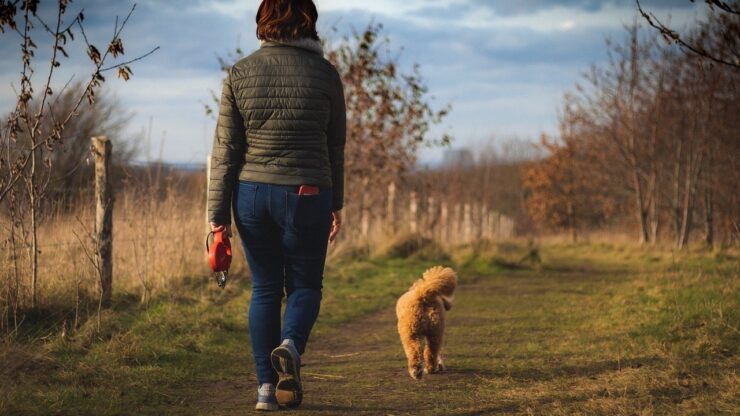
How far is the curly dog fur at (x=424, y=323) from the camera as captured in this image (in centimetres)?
546

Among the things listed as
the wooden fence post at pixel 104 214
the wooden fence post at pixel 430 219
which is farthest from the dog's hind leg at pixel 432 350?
the wooden fence post at pixel 430 219

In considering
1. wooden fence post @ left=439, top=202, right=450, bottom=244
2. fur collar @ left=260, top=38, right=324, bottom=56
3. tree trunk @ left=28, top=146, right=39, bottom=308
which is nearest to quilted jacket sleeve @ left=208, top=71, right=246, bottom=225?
fur collar @ left=260, top=38, right=324, bottom=56

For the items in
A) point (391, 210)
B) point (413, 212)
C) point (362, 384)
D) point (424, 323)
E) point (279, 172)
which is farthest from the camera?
point (413, 212)

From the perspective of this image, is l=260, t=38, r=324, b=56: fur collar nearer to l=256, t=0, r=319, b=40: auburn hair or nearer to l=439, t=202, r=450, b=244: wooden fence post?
l=256, t=0, r=319, b=40: auburn hair

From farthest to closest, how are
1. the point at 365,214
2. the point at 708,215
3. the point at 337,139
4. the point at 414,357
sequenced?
the point at 708,215 < the point at 365,214 < the point at 414,357 < the point at 337,139

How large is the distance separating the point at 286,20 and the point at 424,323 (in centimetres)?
237

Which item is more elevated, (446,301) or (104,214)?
(104,214)

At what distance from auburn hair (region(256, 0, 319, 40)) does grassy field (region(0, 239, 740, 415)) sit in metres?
2.12

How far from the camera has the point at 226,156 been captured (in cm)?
430

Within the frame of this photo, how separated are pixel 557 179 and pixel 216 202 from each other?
40236 millimetres

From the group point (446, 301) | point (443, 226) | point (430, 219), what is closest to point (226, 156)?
point (446, 301)

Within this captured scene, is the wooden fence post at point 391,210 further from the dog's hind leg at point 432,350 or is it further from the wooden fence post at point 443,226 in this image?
the dog's hind leg at point 432,350

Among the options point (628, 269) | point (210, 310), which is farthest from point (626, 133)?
point (210, 310)

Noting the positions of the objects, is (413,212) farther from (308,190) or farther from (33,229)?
(308,190)
